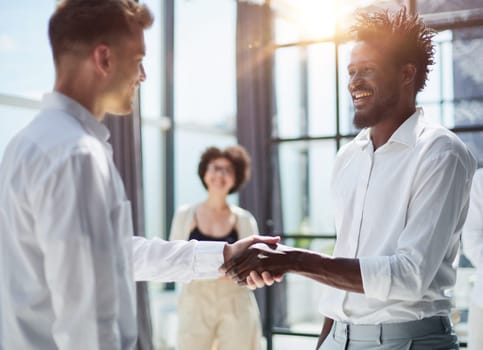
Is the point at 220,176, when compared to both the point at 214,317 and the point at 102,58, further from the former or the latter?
the point at 102,58

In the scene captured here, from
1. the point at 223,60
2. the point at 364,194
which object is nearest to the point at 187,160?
the point at 223,60

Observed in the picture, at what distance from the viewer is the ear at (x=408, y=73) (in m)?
2.28

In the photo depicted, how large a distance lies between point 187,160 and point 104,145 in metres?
5.87

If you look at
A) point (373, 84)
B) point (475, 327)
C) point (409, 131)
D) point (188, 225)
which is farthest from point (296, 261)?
point (188, 225)

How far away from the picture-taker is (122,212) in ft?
4.85

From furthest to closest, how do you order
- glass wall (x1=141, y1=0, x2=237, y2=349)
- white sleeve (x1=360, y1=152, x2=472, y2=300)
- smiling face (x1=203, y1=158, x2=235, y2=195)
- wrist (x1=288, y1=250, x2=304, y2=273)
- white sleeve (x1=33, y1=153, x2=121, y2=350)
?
glass wall (x1=141, y1=0, x2=237, y2=349) < smiling face (x1=203, y1=158, x2=235, y2=195) < wrist (x1=288, y1=250, x2=304, y2=273) < white sleeve (x1=360, y1=152, x2=472, y2=300) < white sleeve (x1=33, y1=153, x2=121, y2=350)

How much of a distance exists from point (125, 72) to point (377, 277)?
0.83m

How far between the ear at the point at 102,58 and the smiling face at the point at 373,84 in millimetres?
966

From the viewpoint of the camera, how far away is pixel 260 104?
642cm

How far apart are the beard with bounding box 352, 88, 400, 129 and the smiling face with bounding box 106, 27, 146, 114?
0.88 m

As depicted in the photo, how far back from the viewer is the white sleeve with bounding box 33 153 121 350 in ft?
4.47

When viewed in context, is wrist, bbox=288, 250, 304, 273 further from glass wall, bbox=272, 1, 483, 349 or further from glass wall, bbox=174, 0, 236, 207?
glass wall, bbox=174, 0, 236, 207

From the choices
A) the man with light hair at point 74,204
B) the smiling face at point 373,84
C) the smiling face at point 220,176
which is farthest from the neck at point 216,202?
the man with light hair at point 74,204

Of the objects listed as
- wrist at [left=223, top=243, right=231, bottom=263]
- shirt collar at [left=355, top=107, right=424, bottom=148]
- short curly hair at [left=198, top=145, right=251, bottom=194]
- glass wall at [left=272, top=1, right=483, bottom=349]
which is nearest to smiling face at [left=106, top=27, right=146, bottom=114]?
wrist at [left=223, top=243, right=231, bottom=263]
